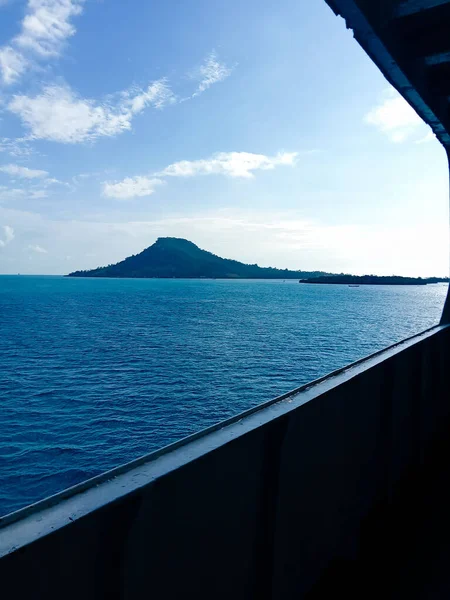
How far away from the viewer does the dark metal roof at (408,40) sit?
340 centimetres

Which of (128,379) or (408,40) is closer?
(408,40)

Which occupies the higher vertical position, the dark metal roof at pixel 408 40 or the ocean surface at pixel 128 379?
the dark metal roof at pixel 408 40

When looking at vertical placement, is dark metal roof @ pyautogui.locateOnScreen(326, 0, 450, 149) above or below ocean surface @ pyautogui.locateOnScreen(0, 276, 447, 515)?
above

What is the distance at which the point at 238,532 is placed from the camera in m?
2.46

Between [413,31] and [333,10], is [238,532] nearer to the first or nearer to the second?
[333,10]

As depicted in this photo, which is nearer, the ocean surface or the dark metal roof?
the dark metal roof

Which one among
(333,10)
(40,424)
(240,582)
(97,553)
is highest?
(333,10)

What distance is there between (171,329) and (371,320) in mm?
36388

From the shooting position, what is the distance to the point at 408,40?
420 centimetres

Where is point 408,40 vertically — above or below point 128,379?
above

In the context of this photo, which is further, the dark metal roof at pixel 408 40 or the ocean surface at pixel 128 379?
the ocean surface at pixel 128 379

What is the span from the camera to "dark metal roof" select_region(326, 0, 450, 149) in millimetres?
3397

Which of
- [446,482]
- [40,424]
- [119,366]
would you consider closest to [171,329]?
[119,366]

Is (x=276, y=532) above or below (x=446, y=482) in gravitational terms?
above
